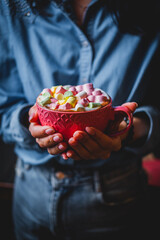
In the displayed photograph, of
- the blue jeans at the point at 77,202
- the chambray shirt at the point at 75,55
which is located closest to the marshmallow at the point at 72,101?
the chambray shirt at the point at 75,55

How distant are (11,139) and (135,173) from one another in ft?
1.62

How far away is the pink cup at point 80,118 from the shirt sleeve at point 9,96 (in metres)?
0.20

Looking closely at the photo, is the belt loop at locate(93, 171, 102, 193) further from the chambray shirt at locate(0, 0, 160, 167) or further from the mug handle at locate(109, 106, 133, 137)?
the mug handle at locate(109, 106, 133, 137)

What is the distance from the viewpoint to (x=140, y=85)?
23.0 inches

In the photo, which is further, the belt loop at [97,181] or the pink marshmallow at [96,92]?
the belt loop at [97,181]

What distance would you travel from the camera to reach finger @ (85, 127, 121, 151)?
17.4 inches

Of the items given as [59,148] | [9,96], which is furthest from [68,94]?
[9,96]

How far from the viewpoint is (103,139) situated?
46 cm

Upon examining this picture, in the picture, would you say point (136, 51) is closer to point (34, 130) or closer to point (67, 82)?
point (67, 82)

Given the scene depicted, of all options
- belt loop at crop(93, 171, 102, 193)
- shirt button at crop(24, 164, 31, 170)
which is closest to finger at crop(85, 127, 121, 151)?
belt loop at crop(93, 171, 102, 193)

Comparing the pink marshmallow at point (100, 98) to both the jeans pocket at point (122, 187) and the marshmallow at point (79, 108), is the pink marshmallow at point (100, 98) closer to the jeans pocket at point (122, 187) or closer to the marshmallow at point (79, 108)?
the marshmallow at point (79, 108)

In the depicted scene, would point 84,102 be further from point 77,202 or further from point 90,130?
point 77,202

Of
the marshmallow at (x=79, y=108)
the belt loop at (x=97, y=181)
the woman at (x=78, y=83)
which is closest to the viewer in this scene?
the marshmallow at (x=79, y=108)

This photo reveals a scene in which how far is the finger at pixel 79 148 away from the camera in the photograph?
0.45m
